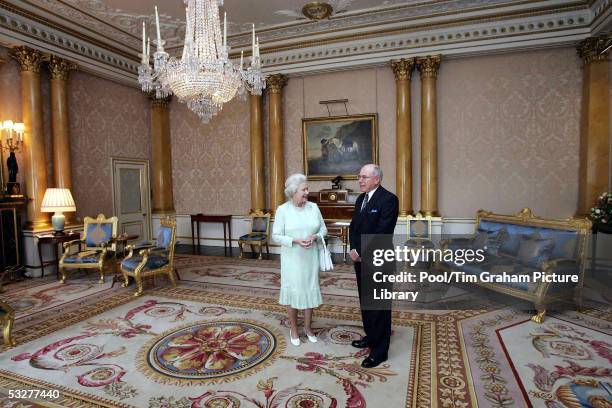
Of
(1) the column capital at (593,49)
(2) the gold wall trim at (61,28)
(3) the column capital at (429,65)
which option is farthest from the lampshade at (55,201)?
(1) the column capital at (593,49)

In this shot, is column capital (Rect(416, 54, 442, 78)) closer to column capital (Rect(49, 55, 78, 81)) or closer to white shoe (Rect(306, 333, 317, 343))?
white shoe (Rect(306, 333, 317, 343))

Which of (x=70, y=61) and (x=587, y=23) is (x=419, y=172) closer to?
(x=587, y=23)

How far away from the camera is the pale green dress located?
9.71 ft

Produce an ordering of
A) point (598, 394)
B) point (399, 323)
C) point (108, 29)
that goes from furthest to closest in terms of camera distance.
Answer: point (108, 29) < point (399, 323) < point (598, 394)

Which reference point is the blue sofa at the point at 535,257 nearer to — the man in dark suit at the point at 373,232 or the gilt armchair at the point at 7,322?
the man in dark suit at the point at 373,232

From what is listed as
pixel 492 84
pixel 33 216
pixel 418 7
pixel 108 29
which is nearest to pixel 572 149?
pixel 492 84

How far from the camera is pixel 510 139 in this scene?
641 cm

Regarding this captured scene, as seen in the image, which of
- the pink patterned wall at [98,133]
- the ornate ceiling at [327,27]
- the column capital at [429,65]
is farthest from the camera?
the pink patterned wall at [98,133]

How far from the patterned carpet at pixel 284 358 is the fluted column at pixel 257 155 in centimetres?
365

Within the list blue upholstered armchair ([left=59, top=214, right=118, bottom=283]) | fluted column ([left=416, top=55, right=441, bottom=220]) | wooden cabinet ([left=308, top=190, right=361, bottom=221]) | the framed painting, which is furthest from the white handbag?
the framed painting

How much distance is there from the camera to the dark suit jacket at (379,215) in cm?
260

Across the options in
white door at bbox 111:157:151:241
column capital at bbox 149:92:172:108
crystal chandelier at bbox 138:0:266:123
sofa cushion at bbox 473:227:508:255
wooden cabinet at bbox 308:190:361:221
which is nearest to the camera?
crystal chandelier at bbox 138:0:266:123

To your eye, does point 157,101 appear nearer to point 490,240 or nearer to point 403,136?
point 403,136

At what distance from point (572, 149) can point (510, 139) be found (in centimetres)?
99
